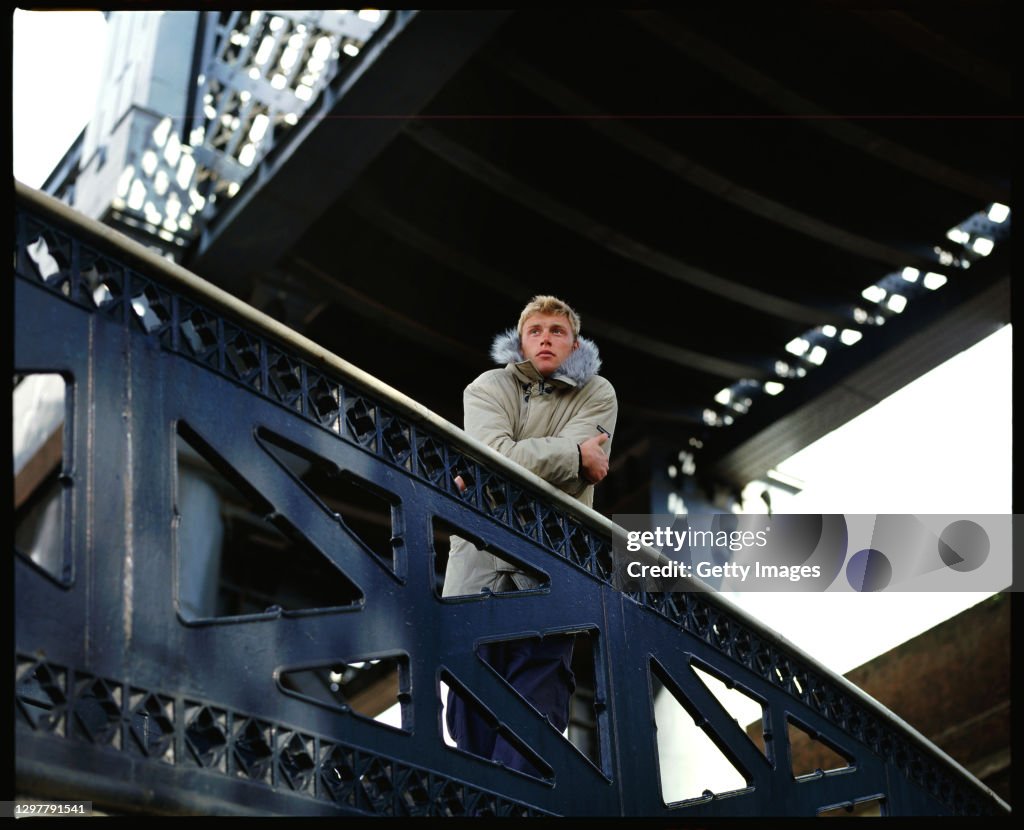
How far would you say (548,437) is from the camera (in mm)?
7191

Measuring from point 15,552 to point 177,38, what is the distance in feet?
44.6

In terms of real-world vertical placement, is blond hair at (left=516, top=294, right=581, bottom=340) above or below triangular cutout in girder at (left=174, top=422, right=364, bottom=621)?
below

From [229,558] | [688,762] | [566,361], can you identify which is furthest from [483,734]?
[229,558]

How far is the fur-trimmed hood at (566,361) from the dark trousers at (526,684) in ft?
3.51

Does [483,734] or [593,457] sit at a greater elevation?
[593,457]

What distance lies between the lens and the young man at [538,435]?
687 cm

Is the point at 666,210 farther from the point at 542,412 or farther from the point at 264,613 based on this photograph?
the point at 264,613

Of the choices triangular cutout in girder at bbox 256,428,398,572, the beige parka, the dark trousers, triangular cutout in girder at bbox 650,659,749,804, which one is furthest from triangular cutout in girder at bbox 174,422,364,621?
the dark trousers

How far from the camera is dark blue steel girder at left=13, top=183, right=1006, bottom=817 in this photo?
5199 mm

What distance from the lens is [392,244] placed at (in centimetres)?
1845

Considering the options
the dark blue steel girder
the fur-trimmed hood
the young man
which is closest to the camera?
the dark blue steel girder

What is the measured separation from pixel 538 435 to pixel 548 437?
0.52 ft

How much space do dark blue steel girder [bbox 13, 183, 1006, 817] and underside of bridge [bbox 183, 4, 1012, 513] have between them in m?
8.72

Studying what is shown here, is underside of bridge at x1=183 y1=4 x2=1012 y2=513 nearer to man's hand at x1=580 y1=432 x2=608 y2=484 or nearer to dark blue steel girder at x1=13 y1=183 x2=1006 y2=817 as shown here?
man's hand at x1=580 y1=432 x2=608 y2=484
